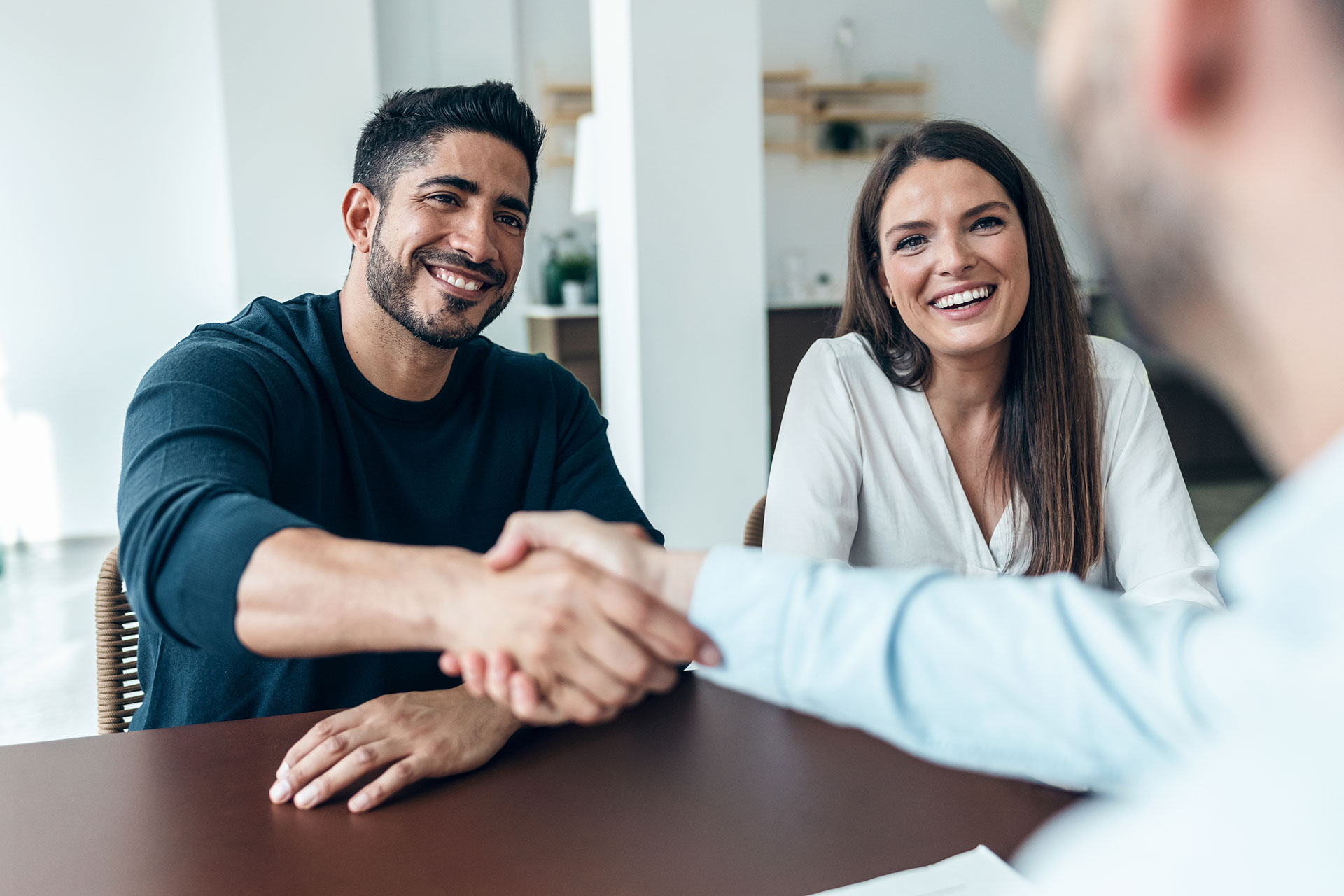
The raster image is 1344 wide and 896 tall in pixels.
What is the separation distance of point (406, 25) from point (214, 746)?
200 inches

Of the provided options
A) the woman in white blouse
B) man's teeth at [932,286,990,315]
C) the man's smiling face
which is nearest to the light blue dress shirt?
the woman in white blouse

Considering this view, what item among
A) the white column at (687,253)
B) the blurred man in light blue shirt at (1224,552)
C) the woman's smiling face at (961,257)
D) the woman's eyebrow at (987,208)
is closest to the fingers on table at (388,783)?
the blurred man in light blue shirt at (1224,552)

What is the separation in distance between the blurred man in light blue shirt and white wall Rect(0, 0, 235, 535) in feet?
16.2

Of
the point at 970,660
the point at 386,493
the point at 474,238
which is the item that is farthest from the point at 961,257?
the point at 970,660

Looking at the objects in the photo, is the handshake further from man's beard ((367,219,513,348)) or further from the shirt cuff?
man's beard ((367,219,513,348))

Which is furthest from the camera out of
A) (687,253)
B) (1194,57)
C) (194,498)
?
(687,253)

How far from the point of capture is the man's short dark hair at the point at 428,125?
159 centimetres

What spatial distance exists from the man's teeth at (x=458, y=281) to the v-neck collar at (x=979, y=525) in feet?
2.55

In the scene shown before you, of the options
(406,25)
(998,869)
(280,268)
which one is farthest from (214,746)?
(406,25)

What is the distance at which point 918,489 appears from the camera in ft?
5.37

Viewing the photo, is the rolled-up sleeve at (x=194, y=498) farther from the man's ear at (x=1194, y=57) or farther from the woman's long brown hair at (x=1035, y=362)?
the woman's long brown hair at (x=1035, y=362)

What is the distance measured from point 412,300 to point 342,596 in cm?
72

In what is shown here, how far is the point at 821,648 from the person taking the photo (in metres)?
0.70

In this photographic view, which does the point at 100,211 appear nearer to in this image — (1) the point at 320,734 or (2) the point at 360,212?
(2) the point at 360,212
